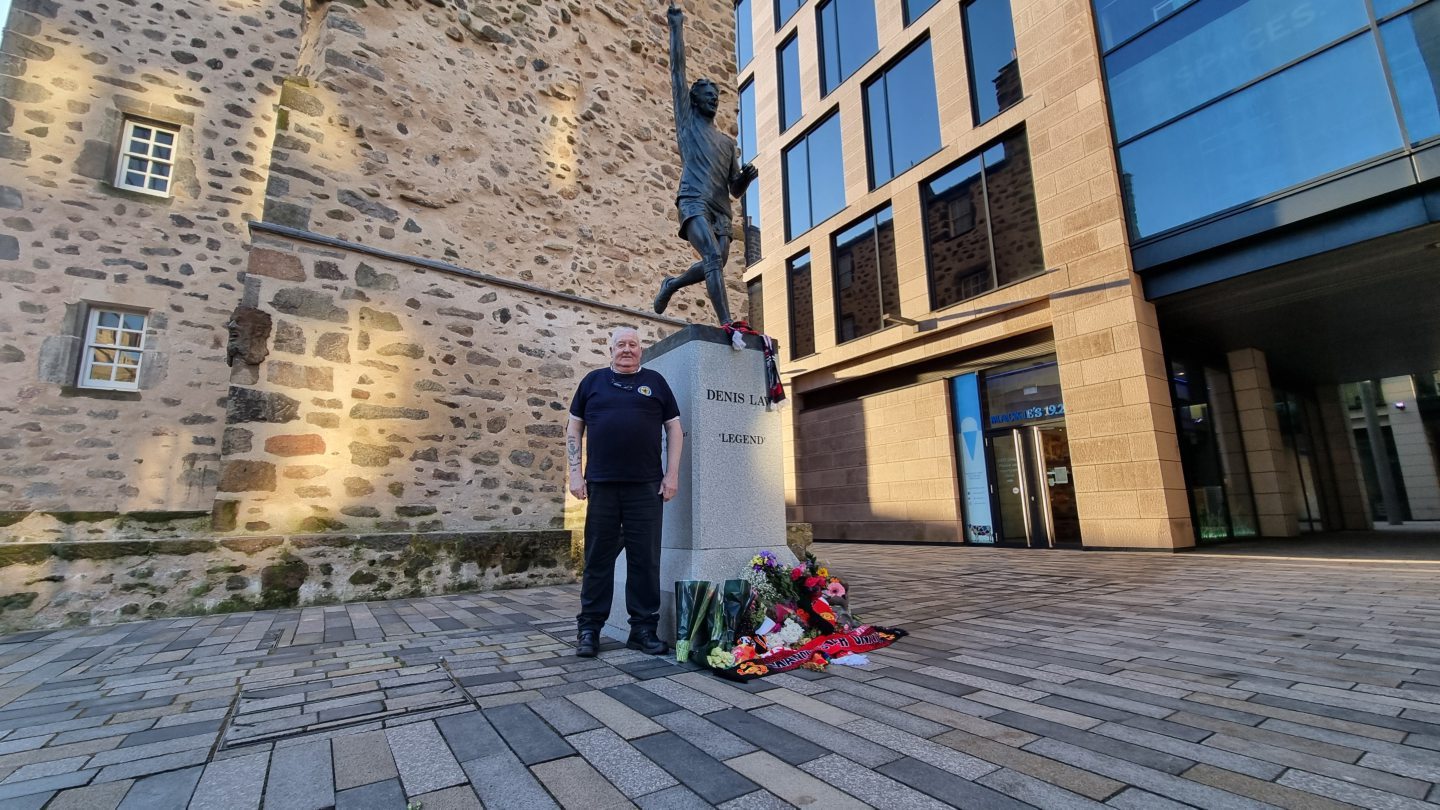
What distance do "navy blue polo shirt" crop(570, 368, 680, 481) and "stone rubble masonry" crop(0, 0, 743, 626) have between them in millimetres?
3375

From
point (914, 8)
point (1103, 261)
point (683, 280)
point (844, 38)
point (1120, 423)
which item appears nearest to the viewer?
point (683, 280)

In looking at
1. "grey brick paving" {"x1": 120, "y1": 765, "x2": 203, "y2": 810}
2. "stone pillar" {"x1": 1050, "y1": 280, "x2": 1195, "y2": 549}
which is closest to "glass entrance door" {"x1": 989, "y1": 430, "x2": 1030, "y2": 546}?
"stone pillar" {"x1": 1050, "y1": 280, "x2": 1195, "y2": 549}

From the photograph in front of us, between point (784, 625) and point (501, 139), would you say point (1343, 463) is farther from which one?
point (501, 139)

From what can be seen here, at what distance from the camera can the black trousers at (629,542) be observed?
354 cm

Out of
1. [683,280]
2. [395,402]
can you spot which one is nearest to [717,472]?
[683,280]

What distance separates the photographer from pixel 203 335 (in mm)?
8766

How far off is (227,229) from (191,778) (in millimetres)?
10134

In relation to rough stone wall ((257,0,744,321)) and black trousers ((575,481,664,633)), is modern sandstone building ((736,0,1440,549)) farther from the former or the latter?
black trousers ((575,481,664,633))

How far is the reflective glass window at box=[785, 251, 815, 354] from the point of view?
16.1 meters

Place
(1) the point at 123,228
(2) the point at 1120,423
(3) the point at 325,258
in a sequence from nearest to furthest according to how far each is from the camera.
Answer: (3) the point at 325,258
(1) the point at 123,228
(2) the point at 1120,423

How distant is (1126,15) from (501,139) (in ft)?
34.0

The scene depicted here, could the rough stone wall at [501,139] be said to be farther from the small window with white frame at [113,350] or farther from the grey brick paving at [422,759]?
the grey brick paving at [422,759]

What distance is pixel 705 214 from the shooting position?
4.46 meters

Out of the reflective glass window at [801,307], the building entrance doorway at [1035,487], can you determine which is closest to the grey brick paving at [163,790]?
the building entrance doorway at [1035,487]
